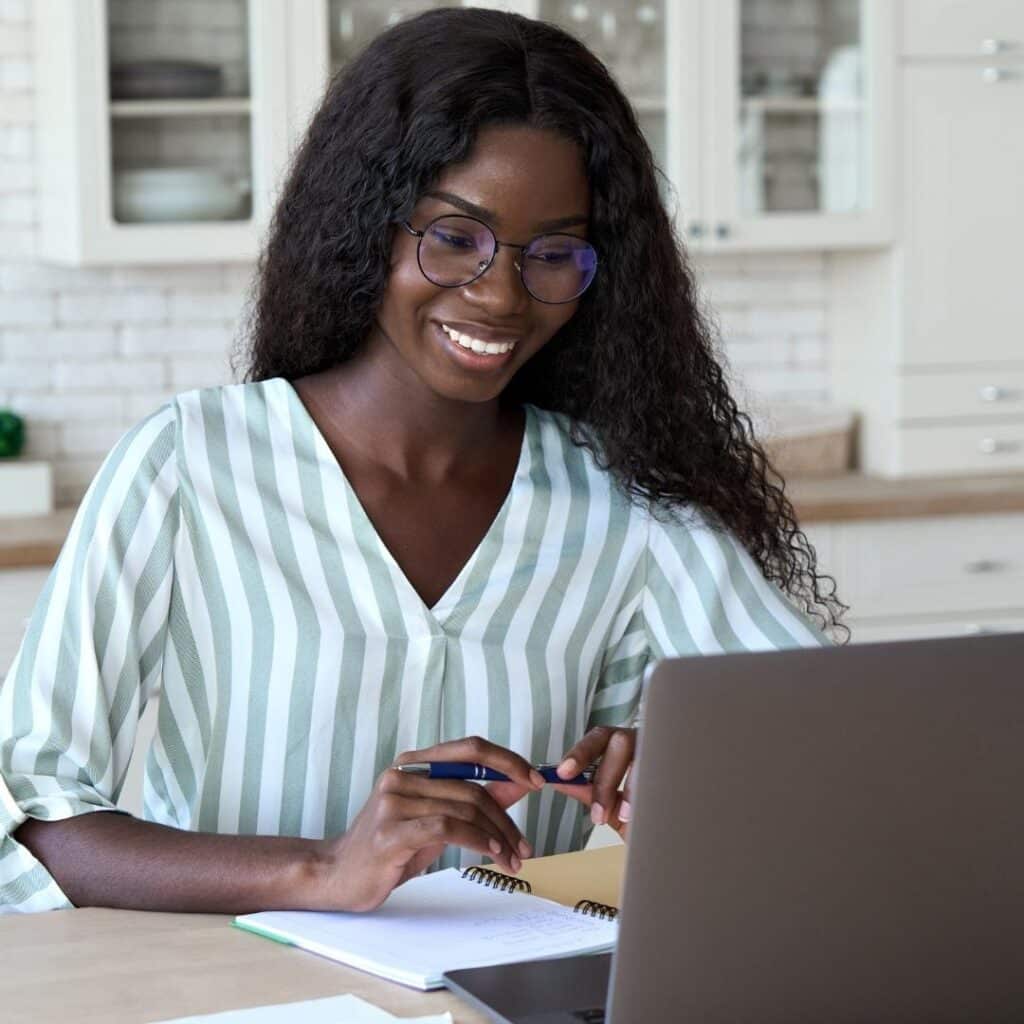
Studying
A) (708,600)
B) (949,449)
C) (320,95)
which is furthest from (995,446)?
(708,600)

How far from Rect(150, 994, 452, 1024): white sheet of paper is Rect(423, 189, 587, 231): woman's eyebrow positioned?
0.73 metres

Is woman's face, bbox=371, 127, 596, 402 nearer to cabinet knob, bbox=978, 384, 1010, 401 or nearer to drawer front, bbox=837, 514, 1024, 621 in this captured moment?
drawer front, bbox=837, 514, 1024, 621

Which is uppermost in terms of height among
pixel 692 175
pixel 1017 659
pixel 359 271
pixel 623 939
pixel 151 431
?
pixel 692 175

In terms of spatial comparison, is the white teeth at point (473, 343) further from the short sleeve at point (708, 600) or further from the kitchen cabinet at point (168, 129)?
the kitchen cabinet at point (168, 129)

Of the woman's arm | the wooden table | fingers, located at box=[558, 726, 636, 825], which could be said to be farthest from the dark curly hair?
the wooden table

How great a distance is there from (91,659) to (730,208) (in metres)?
2.45

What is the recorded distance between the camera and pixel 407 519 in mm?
1765

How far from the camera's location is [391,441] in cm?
179

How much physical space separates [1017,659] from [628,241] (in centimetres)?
83

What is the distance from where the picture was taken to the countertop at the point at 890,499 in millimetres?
3504

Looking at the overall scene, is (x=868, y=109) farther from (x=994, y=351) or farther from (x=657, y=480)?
(x=657, y=480)

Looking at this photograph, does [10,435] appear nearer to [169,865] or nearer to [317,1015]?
[169,865]

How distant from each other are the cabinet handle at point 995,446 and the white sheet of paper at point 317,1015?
2915 mm

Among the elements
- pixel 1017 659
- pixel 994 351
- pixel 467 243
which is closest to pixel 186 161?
pixel 994 351
